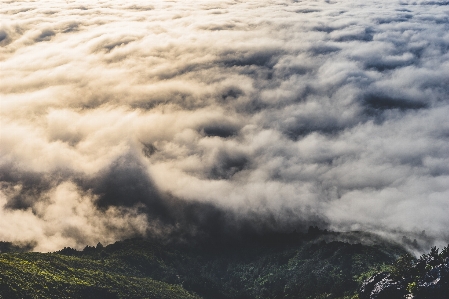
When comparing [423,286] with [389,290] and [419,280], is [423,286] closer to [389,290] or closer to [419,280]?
[419,280]

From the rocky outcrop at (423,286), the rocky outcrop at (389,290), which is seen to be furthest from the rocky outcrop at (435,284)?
the rocky outcrop at (389,290)

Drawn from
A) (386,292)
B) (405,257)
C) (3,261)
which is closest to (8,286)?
(3,261)

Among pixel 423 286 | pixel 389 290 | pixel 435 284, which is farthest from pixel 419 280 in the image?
pixel 389 290

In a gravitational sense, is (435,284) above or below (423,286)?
above

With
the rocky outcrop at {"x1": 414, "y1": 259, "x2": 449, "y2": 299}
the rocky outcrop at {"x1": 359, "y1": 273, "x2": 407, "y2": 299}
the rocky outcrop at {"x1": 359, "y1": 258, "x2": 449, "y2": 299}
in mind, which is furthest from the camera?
the rocky outcrop at {"x1": 359, "y1": 273, "x2": 407, "y2": 299}

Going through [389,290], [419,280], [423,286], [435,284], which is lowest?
[389,290]

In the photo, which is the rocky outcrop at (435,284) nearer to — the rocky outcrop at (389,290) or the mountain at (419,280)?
the mountain at (419,280)

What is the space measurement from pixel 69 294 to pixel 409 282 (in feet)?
555

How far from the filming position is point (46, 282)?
195 m

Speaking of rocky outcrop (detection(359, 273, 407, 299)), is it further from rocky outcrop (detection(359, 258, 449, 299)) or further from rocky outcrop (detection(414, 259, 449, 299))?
rocky outcrop (detection(414, 259, 449, 299))

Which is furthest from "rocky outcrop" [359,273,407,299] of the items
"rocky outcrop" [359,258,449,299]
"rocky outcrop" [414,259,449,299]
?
"rocky outcrop" [414,259,449,299]

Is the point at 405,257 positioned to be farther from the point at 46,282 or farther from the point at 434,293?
the point at 46,282

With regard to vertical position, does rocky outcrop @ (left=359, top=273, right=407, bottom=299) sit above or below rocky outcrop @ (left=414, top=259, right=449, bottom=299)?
below

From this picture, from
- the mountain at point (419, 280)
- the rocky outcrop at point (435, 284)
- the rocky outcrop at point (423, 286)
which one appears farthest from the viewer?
the mountain at point (419, 280)
